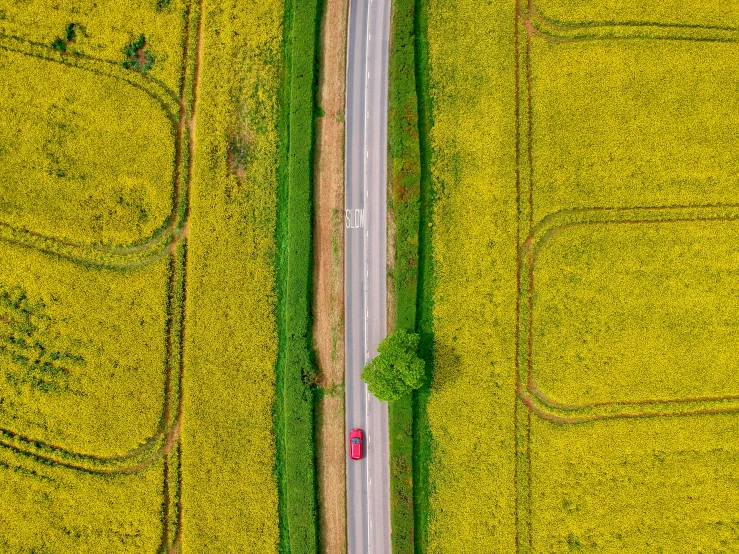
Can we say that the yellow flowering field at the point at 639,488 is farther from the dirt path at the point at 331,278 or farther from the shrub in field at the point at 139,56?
the shrub in field at the point at 139,56

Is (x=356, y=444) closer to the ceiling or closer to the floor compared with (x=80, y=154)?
closer to the floor

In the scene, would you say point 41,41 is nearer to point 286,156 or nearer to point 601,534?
point 286,156

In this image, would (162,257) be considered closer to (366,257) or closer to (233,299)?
(233,299)

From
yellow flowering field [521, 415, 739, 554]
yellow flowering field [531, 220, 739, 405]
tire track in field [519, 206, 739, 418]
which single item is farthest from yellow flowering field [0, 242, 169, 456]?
yellow flowering field [521, 415, 739, 554]

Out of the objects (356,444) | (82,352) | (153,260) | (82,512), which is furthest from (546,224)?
(82,512)

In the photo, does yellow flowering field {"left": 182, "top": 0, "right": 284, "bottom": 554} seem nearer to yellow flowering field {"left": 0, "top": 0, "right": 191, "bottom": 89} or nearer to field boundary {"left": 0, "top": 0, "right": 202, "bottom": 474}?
field boundary {"left": 0, "top": 0, "right": 202, "bottom": 474}

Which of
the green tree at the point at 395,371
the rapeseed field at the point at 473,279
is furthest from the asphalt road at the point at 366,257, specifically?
the rapeseed field at the point at 473,279
